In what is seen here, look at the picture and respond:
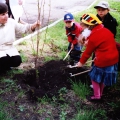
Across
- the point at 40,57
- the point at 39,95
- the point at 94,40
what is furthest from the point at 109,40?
the point at 40,57

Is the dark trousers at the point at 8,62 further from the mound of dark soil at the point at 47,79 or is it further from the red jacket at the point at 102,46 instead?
the red jacket at the point at 102,46

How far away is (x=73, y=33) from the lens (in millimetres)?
4793

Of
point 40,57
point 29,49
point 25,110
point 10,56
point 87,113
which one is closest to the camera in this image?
point 87,113

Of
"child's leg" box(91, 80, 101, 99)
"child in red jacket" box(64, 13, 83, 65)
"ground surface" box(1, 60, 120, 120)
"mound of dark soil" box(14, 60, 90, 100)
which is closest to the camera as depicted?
"ground surface" box(1, 60, 120, 120)

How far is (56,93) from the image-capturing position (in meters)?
3.94

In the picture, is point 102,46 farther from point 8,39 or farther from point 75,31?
point 8,39

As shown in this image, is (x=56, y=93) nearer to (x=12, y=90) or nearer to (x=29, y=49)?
(x=12, y=90)

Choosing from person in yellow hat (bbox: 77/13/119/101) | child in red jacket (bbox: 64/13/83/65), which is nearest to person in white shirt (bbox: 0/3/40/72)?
child in red jacket (bbox: 64/13/83/65)

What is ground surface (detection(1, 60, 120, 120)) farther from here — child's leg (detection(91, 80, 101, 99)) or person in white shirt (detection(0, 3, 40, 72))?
person in white shirt (detection(0, 3, 40, 72))

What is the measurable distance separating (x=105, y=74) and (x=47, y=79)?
3.90 ft

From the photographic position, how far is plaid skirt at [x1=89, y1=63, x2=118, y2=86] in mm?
3539

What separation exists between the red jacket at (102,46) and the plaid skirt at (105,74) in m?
0.09

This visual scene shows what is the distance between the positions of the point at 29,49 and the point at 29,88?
1.90 metres

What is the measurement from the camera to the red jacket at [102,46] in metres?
3.37
